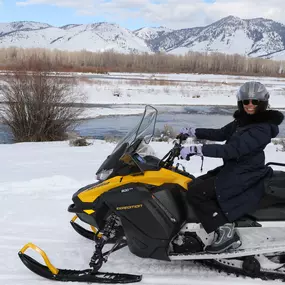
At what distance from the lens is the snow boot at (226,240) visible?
3.05m

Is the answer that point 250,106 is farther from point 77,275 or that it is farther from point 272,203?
point 77,275

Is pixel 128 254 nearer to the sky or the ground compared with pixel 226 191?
nearer to the ground

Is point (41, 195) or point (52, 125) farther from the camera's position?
point (52, 125)

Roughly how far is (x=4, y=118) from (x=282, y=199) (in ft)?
38.6

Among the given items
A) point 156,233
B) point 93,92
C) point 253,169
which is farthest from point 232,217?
point 93,92

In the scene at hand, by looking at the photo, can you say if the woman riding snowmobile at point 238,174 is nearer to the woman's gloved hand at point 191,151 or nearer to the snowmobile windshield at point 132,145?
the woman's gloved hand at point 191,151

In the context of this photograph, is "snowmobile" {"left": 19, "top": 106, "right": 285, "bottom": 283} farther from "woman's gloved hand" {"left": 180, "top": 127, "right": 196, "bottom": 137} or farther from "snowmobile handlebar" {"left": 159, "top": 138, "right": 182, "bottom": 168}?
"woman's gloved hand" {"left": 180, "top": 127, "right": 196, "bottom": 137}

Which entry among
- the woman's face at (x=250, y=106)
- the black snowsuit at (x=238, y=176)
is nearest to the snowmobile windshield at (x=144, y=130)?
the black snowsuit at (x=238, y=176)

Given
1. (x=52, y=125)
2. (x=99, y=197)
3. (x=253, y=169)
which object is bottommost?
(x=52, y=125)

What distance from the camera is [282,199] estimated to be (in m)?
3.00

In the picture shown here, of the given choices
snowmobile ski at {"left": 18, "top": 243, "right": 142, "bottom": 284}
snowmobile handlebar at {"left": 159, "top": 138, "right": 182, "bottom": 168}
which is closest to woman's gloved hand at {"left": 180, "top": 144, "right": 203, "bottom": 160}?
snowmobile handlebar at {"left": 159, "top": 138, "right": 182, "bottom": 168}

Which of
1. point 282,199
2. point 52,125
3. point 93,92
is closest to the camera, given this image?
point 282,199

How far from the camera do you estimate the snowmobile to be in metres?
3.04

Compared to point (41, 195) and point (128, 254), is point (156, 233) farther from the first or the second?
point (41, 195)
